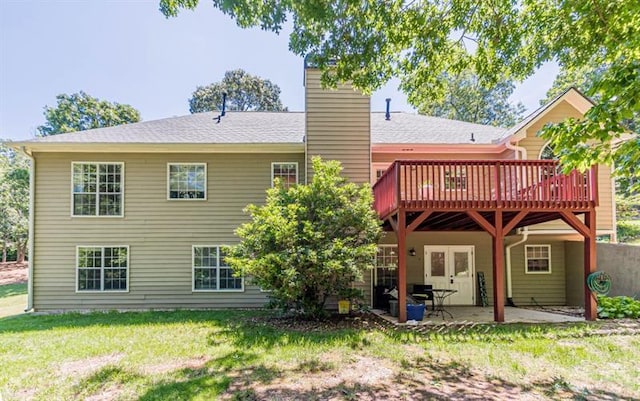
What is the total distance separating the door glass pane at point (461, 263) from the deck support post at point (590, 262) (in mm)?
3377

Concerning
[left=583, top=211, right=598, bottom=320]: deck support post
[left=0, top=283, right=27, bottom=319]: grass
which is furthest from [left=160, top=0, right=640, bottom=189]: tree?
[left=0, top=283, right=27, bottom=319]: grass

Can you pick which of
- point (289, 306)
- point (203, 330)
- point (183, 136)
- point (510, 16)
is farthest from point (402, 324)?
point (183, 136)

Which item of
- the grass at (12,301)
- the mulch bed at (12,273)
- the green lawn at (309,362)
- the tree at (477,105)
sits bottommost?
the mulch bed at (12,273)

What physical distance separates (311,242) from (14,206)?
2581cm

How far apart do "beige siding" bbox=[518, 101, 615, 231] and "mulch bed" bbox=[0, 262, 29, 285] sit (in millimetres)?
24834

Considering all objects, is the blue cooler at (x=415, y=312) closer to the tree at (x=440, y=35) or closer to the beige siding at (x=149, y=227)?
the beige siding at (x=149, y=227)

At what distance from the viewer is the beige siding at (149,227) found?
32.8ft

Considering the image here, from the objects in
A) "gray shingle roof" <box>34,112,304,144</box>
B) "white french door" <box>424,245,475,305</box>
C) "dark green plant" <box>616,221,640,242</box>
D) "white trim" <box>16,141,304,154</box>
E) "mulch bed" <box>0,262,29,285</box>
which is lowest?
"mulch bed" <box>0,262,29,285</box>

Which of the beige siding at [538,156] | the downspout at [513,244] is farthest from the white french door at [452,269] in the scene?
the beige siding at [538,156]

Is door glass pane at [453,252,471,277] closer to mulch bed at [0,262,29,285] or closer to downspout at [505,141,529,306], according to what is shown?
downspout at [505,141,529,306]

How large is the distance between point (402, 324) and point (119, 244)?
8.22 meters

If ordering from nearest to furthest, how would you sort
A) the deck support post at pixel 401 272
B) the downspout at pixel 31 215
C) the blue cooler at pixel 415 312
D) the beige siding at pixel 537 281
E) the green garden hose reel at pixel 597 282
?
the green garden hose reel at pixel 597 282, the deck support post at pixel 401 272, the blue cooler at pixel 415 312, the downspout at pixel 31 215, the beige siding at pixel 537 281

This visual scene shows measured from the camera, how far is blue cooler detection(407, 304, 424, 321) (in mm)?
7930

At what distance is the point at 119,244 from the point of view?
10133mm
